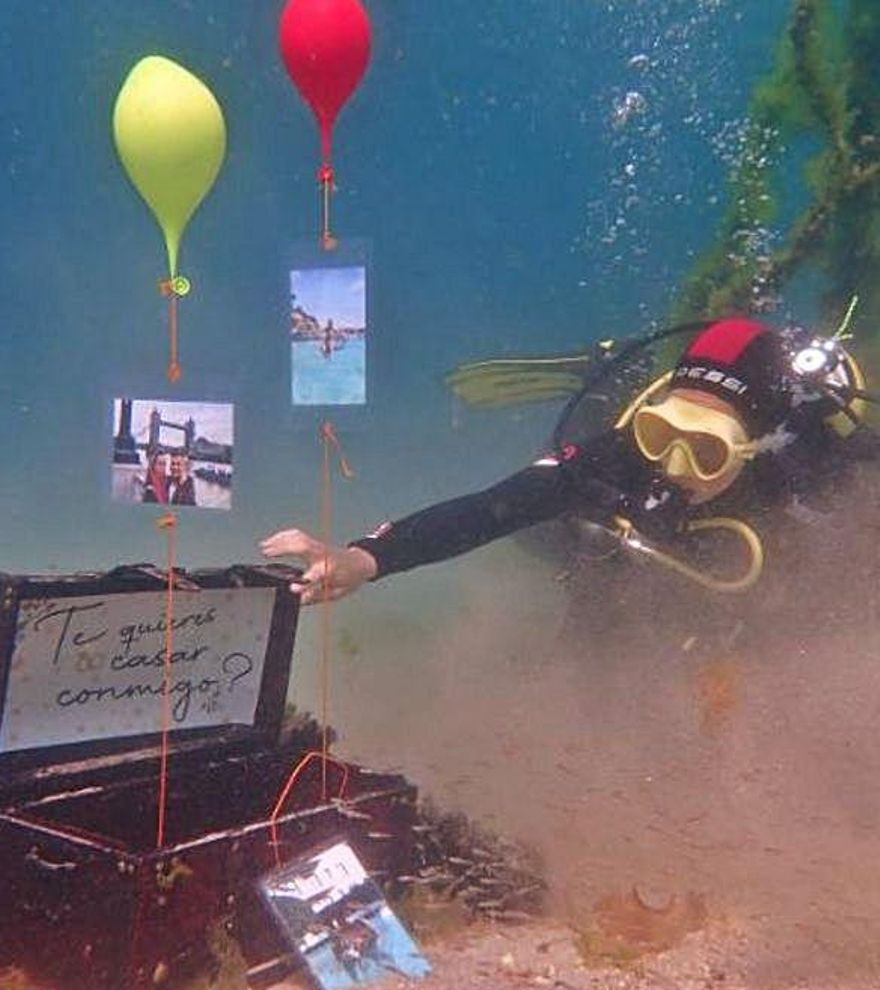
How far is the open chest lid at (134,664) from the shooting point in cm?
341

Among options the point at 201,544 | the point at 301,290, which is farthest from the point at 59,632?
the point at 301,290

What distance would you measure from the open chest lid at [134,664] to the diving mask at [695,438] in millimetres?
1325

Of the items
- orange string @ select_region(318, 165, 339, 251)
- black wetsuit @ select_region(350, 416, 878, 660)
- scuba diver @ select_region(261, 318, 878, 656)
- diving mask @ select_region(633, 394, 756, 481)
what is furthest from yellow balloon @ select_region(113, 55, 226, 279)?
diving mask @ select_region(633, 394, 756, 481)

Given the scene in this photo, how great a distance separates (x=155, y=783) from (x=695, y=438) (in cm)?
210

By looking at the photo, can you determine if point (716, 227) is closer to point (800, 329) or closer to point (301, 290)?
point (800, 329)

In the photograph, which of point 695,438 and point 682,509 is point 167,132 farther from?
point 682,509

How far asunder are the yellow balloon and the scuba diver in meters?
→ 1.19

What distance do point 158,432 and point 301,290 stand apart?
82 cm

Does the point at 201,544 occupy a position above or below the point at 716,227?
below

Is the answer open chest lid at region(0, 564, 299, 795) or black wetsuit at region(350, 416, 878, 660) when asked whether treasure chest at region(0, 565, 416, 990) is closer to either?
open chest lid at region(0, 564, 299, 795)

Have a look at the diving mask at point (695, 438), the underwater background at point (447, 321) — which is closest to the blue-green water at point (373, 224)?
the underwater background at point (447, 321)

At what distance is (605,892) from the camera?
13.1 ft

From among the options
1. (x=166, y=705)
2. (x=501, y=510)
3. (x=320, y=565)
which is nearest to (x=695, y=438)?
(x=501, y=510)

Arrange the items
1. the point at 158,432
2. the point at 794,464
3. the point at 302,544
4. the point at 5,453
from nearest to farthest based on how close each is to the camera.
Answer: the point at 302,544, the point at 794,464, the point at 158,432, the point at 5,453
